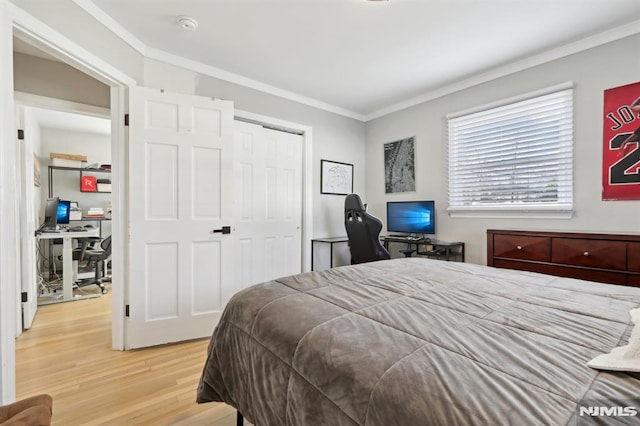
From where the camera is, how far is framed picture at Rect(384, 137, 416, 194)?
3.91m

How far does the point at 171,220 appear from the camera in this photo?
8.57ft

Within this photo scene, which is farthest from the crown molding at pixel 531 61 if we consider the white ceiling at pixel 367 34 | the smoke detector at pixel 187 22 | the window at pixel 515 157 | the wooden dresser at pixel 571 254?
the smoke detector at pixel 187 22

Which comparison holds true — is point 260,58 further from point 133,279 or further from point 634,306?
point 634,306

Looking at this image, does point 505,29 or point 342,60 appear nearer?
point 505,29

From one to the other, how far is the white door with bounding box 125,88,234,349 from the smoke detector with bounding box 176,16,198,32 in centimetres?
55

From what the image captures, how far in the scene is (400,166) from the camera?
4.05m

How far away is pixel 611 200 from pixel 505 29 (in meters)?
1.63

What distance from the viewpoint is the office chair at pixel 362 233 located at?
9.97 feet

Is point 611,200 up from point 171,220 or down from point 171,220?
up

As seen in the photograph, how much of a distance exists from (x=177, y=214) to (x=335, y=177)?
7.21ft

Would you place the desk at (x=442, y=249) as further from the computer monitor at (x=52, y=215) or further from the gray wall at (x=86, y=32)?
the computer monitor at (x=52, y=215)

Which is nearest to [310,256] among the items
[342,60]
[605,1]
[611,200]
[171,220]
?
[171,220]

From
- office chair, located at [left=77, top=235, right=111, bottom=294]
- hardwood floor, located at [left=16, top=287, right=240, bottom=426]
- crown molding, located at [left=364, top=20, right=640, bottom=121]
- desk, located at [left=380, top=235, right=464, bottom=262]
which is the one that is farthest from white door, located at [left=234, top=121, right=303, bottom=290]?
office chair, located at [left=77, top=235, right=111, bottom=294]

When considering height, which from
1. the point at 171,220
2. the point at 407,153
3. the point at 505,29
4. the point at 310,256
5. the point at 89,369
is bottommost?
the point at 89,369
